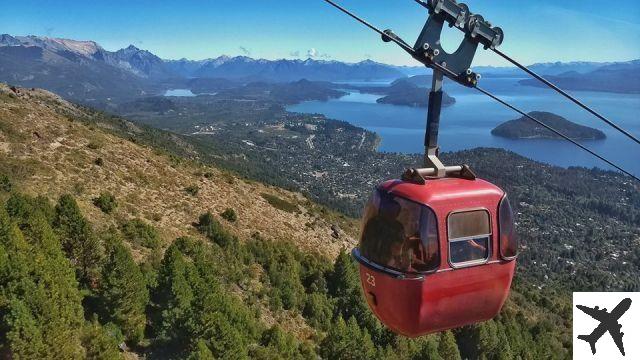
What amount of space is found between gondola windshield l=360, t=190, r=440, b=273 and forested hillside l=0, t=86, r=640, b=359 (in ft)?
48.7

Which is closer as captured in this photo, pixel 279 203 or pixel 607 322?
pixel 607 322

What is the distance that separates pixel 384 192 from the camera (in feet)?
32.0

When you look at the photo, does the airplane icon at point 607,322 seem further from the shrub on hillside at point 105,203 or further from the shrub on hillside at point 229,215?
the shrub on hillside at point 229,215

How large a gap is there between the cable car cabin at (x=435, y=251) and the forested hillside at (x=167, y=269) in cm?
1453

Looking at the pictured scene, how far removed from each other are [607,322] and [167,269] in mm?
22797

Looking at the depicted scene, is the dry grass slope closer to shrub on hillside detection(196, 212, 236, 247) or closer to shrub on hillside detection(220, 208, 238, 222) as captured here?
shrub on hillside detection(220, 208, 238, 222)

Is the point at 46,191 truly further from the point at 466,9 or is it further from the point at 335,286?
the point at 466,9

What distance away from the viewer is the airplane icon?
1802 cm

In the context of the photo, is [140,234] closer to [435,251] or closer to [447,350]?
[447,350]

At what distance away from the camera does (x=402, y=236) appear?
30.2ft

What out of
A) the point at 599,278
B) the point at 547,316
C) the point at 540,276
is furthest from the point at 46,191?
the point at 599,278

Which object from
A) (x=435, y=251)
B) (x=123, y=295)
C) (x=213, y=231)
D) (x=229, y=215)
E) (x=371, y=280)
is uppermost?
(x=435, y=251)

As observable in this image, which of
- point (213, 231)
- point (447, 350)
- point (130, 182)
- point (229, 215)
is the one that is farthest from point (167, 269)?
point (447, 350)

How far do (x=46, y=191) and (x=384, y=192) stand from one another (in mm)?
34368
